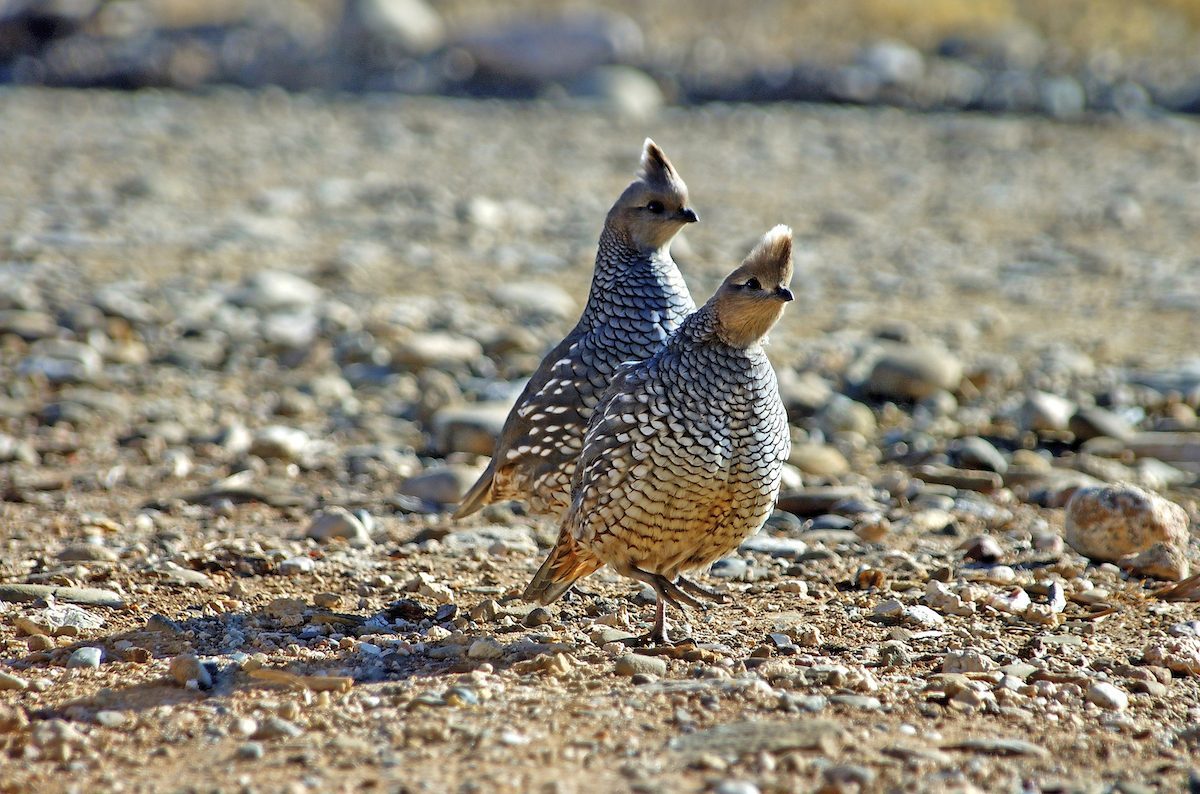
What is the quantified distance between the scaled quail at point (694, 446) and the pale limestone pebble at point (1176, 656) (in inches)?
57.0

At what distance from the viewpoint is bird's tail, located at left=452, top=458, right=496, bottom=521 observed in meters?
6.89

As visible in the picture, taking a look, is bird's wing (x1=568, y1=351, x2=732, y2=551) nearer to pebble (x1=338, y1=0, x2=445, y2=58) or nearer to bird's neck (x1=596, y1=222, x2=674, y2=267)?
bird's neck (x1=596, y1=222, x2=674, y2=267)

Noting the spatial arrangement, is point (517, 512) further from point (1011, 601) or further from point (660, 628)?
point (1011, 601)

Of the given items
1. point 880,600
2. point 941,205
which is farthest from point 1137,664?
point 941,205

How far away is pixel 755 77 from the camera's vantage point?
74.6ft

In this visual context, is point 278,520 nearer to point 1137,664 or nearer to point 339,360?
point 339,360

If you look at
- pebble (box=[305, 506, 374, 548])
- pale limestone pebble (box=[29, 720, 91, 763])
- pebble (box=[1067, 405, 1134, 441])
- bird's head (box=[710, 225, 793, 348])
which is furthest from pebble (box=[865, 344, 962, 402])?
pale limestone pebble (box=[29, 720, 91, 763])

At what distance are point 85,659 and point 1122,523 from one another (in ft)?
14.2

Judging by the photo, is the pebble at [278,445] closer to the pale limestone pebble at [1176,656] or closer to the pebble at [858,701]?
the pebble at [858,701]

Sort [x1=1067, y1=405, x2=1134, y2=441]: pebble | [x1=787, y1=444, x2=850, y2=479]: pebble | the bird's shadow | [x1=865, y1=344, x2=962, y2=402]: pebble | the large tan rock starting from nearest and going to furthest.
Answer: the bird's shadow → the large tan rock → [x1=787, y1=444, x2=850, y2=479]: pebble → [x1=1067, y1=405, x2=1134, y2=441]: pebble → [x1=865, y1=344, x2=962, y2=402]: pebble

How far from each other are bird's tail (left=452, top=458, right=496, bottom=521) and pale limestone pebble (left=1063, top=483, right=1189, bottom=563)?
2.61 m

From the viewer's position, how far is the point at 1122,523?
6.71 meters

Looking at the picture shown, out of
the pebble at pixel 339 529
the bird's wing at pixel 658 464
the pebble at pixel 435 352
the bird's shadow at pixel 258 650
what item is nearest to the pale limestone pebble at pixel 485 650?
the bird's shadow at pixel 258 650

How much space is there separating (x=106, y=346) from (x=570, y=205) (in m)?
6.29
